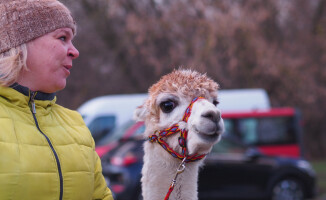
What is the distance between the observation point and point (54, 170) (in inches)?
89.5

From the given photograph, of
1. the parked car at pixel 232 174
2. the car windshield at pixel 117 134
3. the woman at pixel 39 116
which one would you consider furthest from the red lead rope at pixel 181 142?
the car windshield at pixel 117 134

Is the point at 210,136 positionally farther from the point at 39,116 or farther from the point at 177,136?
the point at 39,116

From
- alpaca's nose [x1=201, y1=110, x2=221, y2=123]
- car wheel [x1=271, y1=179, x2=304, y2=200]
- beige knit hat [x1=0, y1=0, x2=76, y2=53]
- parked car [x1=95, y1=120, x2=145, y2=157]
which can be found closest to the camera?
beige knit hat [x1=0, y1=0, x2=76, y2=53]

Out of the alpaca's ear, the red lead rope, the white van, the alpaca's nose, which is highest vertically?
the white van

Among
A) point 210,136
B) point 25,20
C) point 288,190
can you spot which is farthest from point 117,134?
point 25,20

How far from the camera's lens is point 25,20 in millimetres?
2426

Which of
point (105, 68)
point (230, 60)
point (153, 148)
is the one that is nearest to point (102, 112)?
point (230, 60)

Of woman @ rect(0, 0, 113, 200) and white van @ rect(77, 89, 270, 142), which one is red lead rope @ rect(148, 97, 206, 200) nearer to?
woman @ rect(0, 0, 113, 200)

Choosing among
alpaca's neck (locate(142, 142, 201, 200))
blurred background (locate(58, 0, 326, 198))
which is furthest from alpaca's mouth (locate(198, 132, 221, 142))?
blurred background (locate(58, 0, 326, 198))

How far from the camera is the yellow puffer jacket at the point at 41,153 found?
2119 millimetres

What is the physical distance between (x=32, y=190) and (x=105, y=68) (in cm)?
1994

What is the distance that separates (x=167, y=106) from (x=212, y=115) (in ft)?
1.37

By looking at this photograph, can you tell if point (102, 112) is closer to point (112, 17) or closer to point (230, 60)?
point (230, 60)

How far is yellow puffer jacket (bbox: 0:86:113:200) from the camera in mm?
2119
